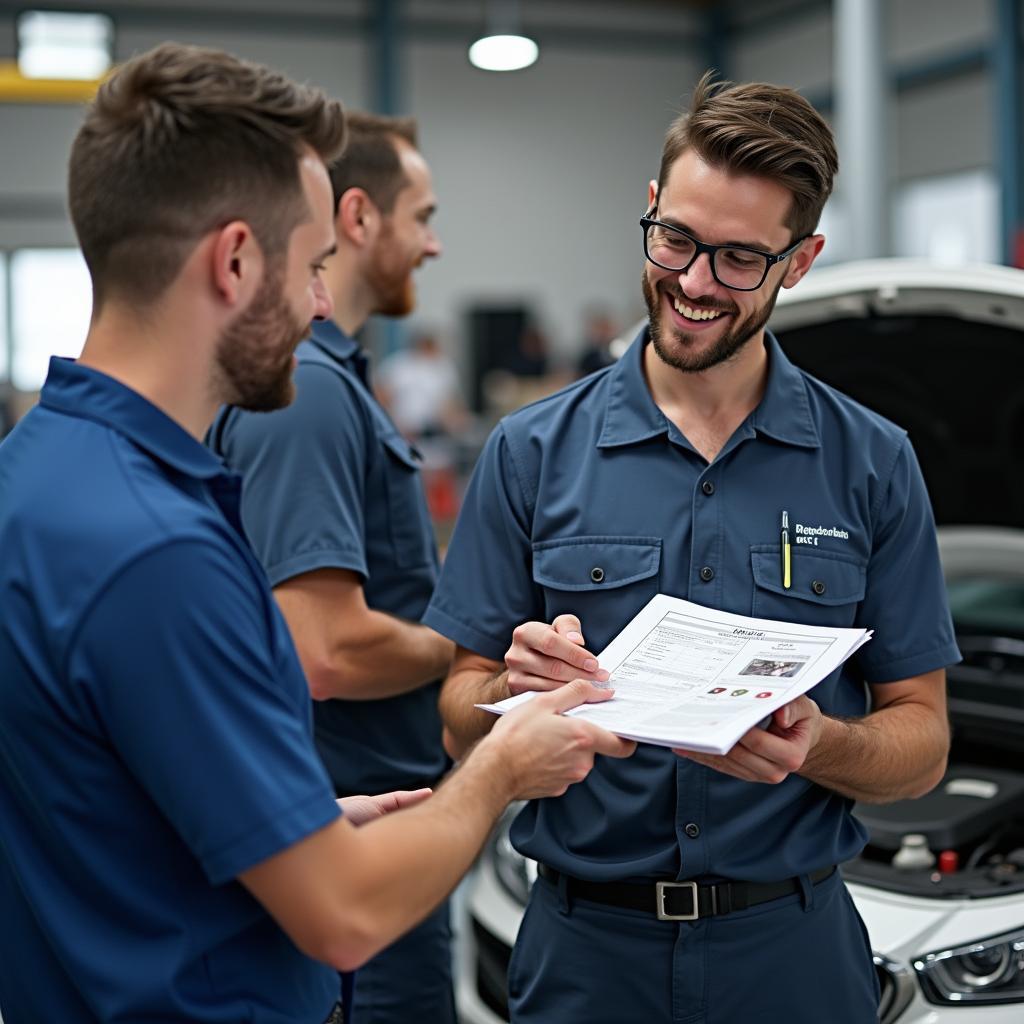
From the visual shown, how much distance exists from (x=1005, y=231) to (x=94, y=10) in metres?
8.88

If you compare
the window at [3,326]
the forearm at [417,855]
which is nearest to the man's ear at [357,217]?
the forearm at [417,855]

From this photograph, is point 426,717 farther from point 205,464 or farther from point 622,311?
point 622,311

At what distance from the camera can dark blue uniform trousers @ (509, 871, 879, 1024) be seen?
1790 mm

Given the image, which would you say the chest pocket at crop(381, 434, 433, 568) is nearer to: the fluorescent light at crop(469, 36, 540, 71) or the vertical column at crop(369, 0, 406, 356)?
the fluorescent light at crop(469, 36, 540, 71)

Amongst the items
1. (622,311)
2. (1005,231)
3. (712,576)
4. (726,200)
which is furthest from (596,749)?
(622,311)

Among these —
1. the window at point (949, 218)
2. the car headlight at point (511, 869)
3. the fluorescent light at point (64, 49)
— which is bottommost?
the car headlight at point (511, 869)

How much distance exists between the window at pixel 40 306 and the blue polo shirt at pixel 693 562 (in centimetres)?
1230

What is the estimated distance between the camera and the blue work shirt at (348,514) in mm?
2195

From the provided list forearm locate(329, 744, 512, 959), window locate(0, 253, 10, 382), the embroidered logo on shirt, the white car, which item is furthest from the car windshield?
window locate(0, 253, 10, 382)

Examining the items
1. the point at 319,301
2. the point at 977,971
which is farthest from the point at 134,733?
the point at 977,971

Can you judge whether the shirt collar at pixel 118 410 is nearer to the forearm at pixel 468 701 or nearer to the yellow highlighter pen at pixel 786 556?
the forearm at pixel 468 701

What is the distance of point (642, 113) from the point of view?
615 inches

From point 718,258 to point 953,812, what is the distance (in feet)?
4.56

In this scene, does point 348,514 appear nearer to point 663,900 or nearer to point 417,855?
point 663,900
